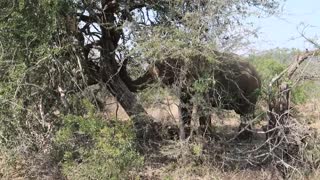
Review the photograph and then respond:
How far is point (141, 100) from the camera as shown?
8898 mm

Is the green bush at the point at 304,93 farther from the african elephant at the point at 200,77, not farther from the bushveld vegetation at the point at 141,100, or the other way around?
the african elephant at the point at 200,77

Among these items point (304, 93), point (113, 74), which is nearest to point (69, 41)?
point (113, 74)

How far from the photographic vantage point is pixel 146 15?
9.03m

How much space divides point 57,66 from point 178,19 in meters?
1.89

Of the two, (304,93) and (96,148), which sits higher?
(304,93)

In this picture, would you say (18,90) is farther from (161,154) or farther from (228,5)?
(228,5)

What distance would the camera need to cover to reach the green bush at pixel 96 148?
7.55 meters

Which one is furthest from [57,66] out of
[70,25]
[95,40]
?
[95,40]

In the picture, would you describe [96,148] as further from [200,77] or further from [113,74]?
[113,74]

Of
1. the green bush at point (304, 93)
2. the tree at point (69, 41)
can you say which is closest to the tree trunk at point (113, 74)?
the tree at point (69, 41)

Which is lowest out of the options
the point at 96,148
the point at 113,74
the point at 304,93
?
the point at 96,148

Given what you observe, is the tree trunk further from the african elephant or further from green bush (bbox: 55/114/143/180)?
green bush (bbox: 55/114/143/180)

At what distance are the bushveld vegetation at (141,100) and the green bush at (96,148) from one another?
0.01 m

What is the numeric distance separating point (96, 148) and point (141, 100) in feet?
4.48
